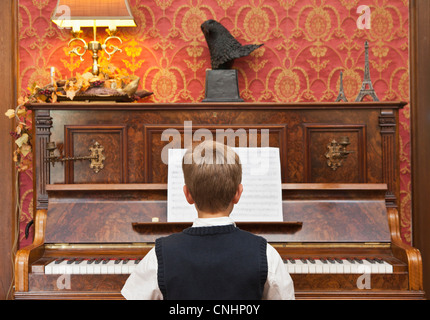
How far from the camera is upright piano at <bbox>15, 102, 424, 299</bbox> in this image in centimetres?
219

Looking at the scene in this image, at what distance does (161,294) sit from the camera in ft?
4.48

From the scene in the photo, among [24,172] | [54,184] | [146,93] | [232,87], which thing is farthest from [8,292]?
[232,87]

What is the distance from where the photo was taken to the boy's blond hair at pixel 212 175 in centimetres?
133

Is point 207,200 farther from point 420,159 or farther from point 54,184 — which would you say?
point 420,159

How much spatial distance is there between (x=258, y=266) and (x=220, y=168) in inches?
13.2

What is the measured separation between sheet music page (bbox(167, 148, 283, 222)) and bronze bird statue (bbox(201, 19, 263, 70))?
0.75 metres

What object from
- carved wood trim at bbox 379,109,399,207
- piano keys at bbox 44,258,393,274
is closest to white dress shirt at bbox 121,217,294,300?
piano keys at bbox 44,258,393,274

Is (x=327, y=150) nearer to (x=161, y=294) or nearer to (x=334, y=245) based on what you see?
(x=334, y=245)

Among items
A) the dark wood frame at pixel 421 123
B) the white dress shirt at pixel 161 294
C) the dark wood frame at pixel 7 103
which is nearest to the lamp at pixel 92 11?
the dark wood frame at pixel 7 103

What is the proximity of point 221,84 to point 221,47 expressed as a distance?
280 mm

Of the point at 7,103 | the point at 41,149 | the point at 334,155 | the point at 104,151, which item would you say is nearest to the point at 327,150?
the point at 334,155

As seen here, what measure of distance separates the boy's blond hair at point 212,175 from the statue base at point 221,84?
1589mm

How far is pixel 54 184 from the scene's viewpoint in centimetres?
253

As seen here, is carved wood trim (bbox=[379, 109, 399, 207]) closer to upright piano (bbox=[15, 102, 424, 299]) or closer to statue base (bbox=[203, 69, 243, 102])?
upright piano (bbox=[15, 102, 424, 299])
